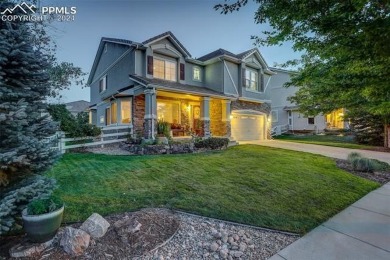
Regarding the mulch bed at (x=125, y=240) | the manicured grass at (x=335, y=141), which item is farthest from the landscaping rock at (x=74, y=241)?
the manicured grass at (x=335, y=141)

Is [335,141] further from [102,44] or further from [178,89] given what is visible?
[102,44]

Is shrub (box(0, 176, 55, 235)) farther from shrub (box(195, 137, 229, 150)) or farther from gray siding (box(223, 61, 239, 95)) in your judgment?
gray siding (box(223, 61, 239, 95))

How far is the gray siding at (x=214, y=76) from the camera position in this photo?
51.2ft

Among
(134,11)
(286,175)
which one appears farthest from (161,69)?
(286,175)

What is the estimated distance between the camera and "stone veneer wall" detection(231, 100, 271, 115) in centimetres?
1655

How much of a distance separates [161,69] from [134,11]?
497 centimetres

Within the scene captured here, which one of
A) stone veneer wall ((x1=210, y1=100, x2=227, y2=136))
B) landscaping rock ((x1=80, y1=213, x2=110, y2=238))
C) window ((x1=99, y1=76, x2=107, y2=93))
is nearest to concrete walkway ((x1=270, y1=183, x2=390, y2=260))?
landscaping rock ((x1=80, y1=213, x2=110, y2=238))

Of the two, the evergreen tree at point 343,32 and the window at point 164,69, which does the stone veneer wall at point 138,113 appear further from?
the evergreen tree at point 343,32

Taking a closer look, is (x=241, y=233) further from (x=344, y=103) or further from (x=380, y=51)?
(x=344, y=103)

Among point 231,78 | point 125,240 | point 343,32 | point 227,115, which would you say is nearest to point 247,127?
point 227,115

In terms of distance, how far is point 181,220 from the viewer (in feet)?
12.2

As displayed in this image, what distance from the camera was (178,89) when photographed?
1222 centimetres

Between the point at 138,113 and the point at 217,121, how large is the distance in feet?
20.3

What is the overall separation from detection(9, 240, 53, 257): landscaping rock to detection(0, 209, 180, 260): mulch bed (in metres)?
0.07
